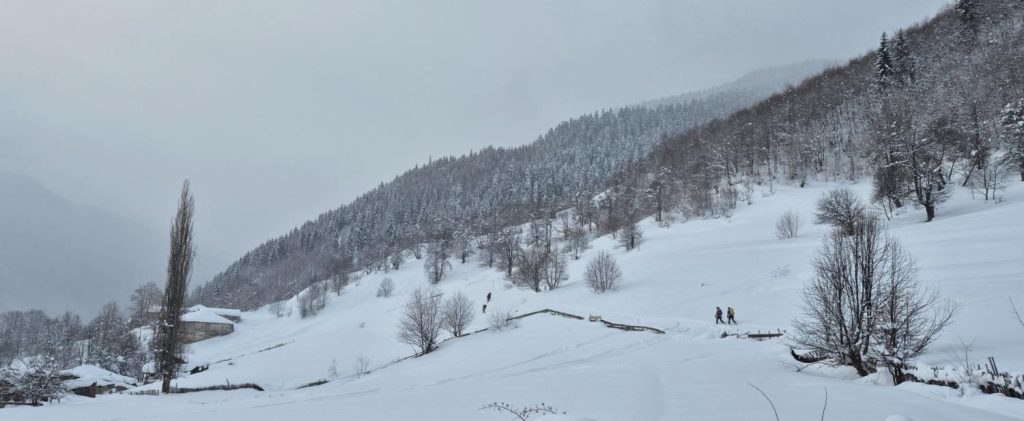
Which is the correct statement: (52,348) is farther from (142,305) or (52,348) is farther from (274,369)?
(274,369)

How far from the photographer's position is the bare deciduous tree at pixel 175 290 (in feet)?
68.5

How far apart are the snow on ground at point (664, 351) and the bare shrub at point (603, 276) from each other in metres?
1.26

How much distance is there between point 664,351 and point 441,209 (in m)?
125

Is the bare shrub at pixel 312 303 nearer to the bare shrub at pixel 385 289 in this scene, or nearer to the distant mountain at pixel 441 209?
the bare shrub at pixel 385 289

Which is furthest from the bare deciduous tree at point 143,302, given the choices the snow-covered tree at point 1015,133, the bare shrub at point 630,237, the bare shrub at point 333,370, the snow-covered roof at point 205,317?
the snow-covered tree at point 1015,133

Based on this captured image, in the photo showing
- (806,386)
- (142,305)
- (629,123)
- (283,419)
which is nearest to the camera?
(283,419)

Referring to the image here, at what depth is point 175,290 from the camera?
2234cm

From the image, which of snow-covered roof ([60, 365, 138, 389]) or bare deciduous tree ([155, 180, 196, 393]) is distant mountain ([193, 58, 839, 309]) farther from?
bare deciduous tree ([155, 180, 196, 393])

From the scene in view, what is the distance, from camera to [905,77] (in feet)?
251

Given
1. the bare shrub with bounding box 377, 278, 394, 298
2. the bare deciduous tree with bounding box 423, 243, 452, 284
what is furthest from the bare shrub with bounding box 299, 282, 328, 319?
the bare deciduous tree with bounding box 423, 243, 452, 284

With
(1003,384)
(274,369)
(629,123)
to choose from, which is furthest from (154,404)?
(629,123)

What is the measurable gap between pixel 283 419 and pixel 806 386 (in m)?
12.6

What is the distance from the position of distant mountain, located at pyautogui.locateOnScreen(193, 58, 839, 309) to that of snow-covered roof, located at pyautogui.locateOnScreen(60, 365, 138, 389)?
61.8 meters

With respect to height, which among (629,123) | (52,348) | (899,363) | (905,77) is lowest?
(52,348)
